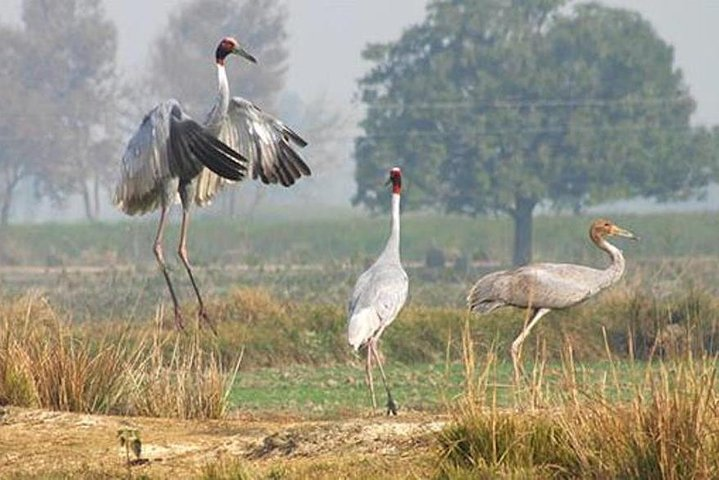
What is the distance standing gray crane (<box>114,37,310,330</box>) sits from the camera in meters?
13.3

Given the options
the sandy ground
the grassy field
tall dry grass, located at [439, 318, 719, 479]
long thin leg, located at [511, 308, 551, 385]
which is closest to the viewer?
tall dry grass, located at [439, 318, 719, 479]

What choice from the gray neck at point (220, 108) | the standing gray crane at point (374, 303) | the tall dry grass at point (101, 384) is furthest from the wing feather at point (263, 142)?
the tall dry grass at point (101, 384)

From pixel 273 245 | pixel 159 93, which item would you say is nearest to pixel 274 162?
pixel 273 245

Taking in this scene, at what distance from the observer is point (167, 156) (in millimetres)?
13594

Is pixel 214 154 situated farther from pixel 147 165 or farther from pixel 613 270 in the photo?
pixel 613 270

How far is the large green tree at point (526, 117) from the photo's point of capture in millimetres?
58344

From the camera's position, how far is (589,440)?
342 inches

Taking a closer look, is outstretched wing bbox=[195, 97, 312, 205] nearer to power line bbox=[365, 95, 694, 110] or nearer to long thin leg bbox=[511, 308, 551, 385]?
long thin leg bbox=[511, 308, 551, 385]

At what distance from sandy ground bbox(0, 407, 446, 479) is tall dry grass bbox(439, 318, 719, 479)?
0.54 meters

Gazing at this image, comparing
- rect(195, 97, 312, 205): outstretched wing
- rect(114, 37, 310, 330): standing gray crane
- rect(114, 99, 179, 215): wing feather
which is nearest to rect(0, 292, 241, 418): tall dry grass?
rect(114, 37, 310, 330): standing gray crane

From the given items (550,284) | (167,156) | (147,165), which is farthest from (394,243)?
(147,165)

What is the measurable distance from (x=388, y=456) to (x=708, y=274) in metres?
32.8

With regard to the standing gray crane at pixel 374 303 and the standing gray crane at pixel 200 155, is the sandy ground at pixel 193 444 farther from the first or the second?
the standing gray crane at pixel 200 155

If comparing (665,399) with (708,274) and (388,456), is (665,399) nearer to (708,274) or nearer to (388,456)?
(388,456)
